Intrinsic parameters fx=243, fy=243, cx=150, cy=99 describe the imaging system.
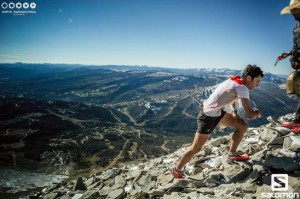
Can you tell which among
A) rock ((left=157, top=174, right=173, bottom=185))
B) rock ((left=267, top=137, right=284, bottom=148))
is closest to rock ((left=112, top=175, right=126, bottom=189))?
rock ((left=157, top=174, right=173, bottom=185))

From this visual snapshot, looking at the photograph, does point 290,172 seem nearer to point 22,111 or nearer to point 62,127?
point 62,127

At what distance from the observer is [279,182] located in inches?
240

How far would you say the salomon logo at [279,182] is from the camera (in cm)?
583

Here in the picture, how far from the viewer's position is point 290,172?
650cm

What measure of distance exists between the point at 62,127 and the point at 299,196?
170588 millimetres

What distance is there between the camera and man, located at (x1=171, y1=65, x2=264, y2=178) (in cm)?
628

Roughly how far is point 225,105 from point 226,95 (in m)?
0.29

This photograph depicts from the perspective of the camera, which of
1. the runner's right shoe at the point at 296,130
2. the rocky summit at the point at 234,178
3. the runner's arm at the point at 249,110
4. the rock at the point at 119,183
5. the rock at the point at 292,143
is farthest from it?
the rock at the point at 119,183

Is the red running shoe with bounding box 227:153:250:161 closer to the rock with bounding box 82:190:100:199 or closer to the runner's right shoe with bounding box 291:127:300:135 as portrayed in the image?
the runner's right shoe with bounding box 291:127:300:135

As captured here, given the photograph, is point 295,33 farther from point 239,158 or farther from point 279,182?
point 279,182

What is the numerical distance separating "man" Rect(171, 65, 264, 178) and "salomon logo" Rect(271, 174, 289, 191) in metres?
1.62

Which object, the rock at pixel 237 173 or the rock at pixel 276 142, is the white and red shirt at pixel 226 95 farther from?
the rock at pixel 276 142

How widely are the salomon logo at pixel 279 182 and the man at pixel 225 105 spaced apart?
1623mm

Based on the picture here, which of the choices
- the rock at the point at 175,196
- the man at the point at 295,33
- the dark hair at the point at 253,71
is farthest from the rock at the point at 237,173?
the dark hair at the point at 253,71
